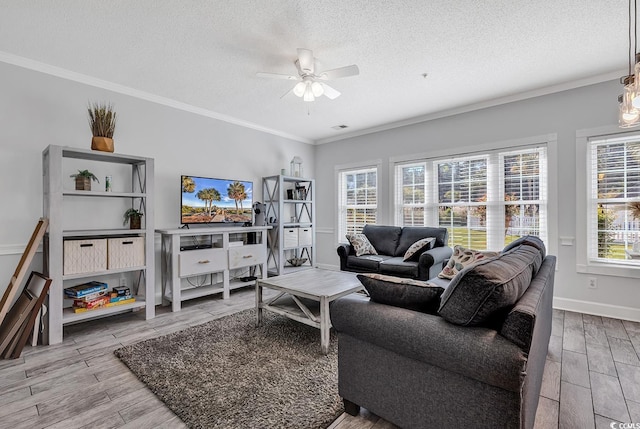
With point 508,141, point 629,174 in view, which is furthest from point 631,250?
point 508,141

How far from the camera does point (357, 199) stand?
5.57 m

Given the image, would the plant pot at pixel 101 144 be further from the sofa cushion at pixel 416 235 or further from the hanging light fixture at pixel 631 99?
the hanging light fixture at pixel 631 99

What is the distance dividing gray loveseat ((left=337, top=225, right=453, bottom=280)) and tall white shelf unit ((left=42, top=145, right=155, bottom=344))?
2.50 m

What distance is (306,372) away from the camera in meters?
2.09

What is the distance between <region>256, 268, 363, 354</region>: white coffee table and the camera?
94.7 inches

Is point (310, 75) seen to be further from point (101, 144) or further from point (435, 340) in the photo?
point (435, 340)

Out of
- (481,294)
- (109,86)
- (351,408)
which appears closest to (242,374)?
(351,408)

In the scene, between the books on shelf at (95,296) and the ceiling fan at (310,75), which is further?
the books on shelf at (95,296)

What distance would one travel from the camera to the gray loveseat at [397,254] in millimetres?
3646

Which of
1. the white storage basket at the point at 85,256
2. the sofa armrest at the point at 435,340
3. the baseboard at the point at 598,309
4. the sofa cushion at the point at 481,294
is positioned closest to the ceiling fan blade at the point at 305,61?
the sofa armrest at the point at 435,340

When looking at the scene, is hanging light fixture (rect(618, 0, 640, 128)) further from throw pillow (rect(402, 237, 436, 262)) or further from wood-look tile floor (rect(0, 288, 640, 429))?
throw pillow (rect(402, 237, 436, 262))

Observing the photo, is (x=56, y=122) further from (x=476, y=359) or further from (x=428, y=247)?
(x=428, y=247)

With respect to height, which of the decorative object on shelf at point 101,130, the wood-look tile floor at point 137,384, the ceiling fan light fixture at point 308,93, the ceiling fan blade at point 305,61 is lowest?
the wood-look tile floor at point 137,384

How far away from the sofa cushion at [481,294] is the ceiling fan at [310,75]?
199 cm
